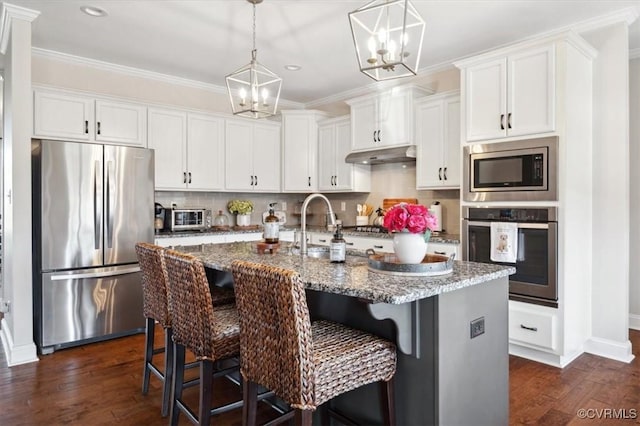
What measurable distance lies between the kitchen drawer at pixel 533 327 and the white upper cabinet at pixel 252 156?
3.25 m

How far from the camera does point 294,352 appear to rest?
1.46 meters

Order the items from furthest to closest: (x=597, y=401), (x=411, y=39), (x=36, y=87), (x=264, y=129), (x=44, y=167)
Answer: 1. (x=264, y=129)
2. (x=411, y=39)
3. (x=36, y=87)
4. (x=44, y=167)
5. (x=597, y=401)

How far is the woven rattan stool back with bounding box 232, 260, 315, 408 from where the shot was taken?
1442 mm

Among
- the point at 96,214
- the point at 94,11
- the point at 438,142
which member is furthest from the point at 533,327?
the point at 94,11

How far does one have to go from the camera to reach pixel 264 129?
5.38 metres

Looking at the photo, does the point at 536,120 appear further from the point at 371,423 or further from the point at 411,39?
the point at 371,423

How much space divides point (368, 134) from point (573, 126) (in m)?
2.17

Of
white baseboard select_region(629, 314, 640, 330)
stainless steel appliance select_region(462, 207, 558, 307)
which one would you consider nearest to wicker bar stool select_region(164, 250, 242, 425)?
stainless steel appliance select_region(462, 207, 558, 307)

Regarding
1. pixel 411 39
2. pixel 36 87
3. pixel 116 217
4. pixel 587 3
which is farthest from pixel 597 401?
pixel 36 87

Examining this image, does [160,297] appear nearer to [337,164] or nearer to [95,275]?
[95,275]

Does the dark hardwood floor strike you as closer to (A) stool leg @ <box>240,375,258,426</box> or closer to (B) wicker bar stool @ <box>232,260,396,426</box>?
(A) stool leg @ <box>240,375,258,426</box>

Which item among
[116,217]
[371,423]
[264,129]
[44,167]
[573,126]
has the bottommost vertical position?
[371,423]

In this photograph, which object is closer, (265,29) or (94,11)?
(94,11)

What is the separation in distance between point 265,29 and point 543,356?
3499mm
